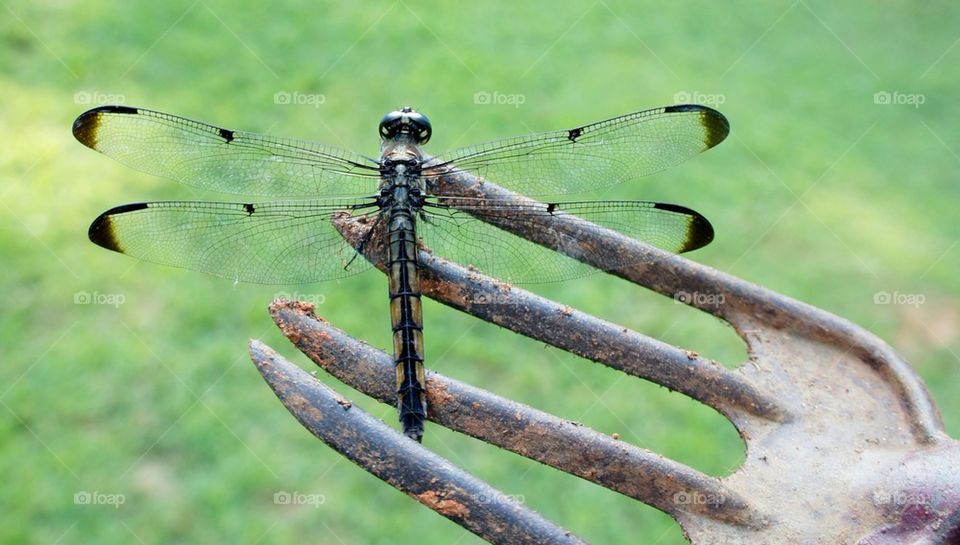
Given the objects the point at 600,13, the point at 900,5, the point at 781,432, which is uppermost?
the point at 900,5

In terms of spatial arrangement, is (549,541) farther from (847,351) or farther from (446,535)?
(446,535)

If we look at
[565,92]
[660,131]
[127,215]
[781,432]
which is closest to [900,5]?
[565,92]

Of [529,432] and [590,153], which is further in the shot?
[590,153]
